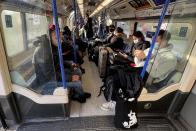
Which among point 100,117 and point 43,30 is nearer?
point 43,30

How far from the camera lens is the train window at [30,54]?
1.83m

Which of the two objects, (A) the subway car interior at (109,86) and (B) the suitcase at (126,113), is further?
(B) the suitcase at (126,113)

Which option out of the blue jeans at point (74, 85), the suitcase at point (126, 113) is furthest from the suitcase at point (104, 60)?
the suitcase at point (126, 113)

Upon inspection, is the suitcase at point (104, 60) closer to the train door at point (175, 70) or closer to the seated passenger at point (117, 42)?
the seated passenger at point (117, 42)

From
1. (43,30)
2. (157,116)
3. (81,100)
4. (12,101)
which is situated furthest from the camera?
(81,100)

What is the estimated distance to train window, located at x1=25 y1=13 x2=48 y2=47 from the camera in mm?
2016

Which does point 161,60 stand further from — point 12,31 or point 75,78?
point 12,31

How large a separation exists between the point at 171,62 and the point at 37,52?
204 cm

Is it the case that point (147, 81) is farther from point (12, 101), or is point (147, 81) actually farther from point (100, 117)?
point (12, 101)

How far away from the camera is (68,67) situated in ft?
9.64

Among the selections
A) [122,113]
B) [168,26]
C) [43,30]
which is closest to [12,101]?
[43,30]

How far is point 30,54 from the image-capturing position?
194cm

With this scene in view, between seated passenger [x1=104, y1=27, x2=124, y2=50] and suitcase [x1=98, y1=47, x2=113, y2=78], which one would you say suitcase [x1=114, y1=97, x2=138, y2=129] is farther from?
seated passenger [x1=104, y1=27, x2=124, y2=50]

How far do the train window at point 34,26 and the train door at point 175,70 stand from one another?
5.74ft
